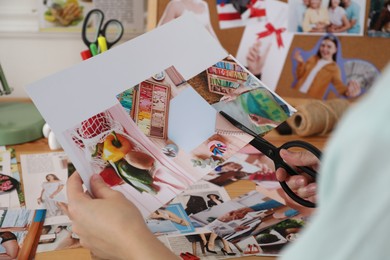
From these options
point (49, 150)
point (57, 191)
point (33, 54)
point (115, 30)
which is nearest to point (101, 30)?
point (115, 30)

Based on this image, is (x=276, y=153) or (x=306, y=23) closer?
(x=276, y=153)

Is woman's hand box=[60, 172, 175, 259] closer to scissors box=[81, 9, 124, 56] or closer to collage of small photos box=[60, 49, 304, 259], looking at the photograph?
collage of small photos box=[60, 49, 304, 259]

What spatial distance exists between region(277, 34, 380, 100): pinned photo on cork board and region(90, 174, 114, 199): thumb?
57cm

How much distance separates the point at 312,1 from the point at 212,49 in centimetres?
40

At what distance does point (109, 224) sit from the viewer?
0.55m

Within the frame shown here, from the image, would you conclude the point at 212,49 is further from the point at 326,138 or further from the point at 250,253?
the point at 326,138

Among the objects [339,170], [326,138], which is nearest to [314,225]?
[339,170]

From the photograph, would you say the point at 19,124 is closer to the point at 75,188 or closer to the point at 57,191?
the point at 57,191

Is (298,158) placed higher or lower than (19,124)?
higher

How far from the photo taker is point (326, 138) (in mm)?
1019

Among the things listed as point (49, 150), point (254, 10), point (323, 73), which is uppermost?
point (254, 10)

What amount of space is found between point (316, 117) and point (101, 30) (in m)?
0.44

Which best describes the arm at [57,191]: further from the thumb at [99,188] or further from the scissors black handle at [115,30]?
the scissors black handle at [115,30]

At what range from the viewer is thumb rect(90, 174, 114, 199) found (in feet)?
1.95
